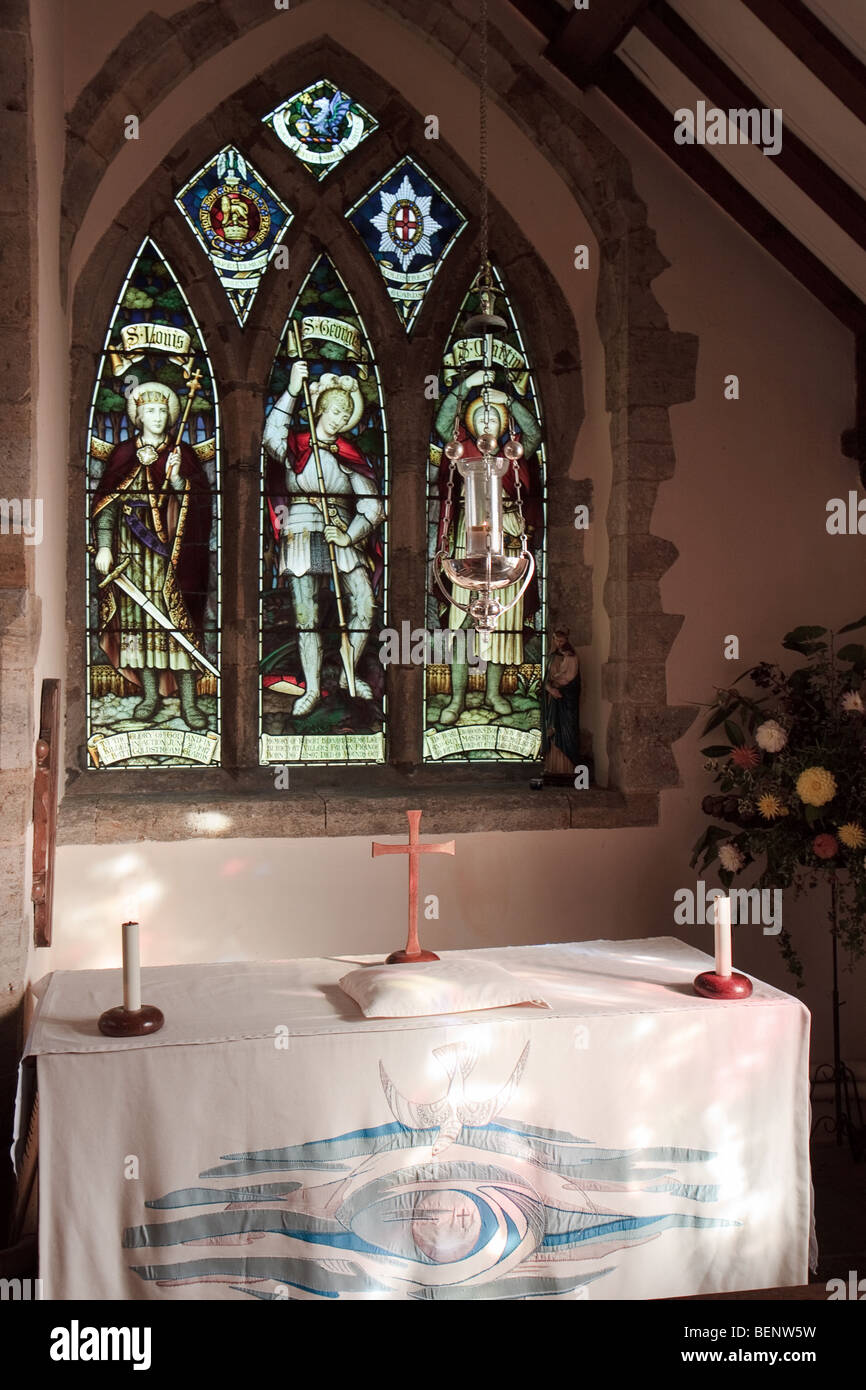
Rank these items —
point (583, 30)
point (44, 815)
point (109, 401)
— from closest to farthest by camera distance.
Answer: point (44, 815) → point (583, 30) → point (109, 401)

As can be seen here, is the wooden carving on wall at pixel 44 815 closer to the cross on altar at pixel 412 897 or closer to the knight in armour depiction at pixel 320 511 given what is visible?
the cross on altar at pixel 412 897

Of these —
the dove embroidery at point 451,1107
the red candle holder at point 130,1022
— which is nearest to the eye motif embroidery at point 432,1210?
the dove embroidery at point 451,1107

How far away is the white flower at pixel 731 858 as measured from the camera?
13.1 ft

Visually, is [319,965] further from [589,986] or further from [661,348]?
[661,348]

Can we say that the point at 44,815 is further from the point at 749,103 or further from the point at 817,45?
the point at 749,103

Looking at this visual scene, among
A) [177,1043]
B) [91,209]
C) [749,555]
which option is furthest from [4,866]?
[749,555]

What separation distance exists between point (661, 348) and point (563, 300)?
0.55m

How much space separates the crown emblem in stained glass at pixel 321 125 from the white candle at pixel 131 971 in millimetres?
3321

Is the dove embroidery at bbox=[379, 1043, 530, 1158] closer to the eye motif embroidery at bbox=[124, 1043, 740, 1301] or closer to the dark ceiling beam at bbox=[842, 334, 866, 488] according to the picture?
the eye motif embroidery at bbox=[124, 1043, 740, 1301]

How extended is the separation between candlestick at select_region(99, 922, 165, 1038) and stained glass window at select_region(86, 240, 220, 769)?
6.40 ft

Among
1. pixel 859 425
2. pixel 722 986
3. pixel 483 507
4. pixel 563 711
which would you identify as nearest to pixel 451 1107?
pixel 722 986

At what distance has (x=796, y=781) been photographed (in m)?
3.84

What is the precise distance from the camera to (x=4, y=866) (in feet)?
9.45

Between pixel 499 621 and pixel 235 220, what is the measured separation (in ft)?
6.23
